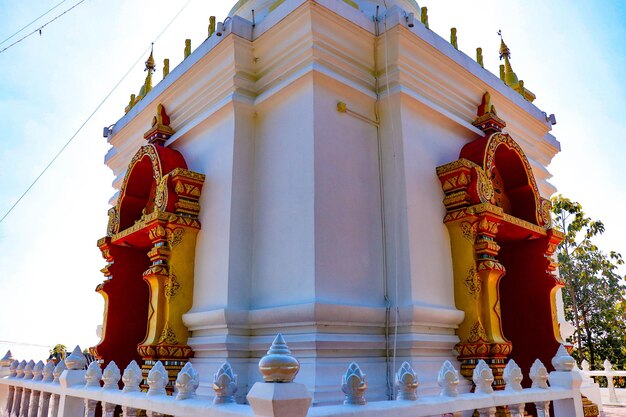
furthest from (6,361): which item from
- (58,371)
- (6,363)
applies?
(58,371)

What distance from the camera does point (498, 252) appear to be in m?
5.90

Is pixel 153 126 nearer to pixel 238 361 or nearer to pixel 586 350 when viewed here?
pixel 238 361

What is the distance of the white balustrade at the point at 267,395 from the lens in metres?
2.45

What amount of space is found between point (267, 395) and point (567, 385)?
9.99ft

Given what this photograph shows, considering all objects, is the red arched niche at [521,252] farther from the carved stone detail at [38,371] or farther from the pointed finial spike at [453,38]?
the carved stone detail at [38,371]

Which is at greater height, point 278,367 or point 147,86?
point 147,86

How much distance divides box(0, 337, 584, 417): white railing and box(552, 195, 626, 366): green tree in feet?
69.6

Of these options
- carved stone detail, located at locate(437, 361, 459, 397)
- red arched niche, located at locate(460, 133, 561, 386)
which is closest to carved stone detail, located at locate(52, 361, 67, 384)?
carved stone detail, located at locate(437, 361, 459, 397)

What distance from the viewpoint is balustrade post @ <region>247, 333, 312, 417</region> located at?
7.24 feet

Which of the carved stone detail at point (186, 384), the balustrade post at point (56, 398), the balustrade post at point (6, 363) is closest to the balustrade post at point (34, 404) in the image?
the balustrade post at point (56, 398)

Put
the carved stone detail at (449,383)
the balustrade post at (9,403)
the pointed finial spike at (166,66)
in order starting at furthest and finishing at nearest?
1. the pointed finial spike at (166,66)
2. the balustrade post at (9,403)
3. the carved stone detail at (449,383)

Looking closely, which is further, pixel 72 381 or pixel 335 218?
pixel 335 218

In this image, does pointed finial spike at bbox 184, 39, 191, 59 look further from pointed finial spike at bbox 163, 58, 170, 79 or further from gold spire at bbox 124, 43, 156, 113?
gold spire at bbox 124, 43, 156, 113

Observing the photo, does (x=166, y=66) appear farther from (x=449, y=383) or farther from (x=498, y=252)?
(x=449, y=383)
